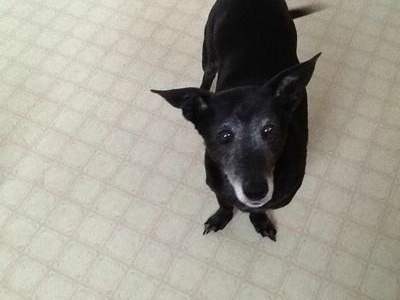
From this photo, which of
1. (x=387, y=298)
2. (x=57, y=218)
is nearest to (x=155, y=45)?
(x=57, y=218)

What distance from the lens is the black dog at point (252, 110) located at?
1559 millimetres

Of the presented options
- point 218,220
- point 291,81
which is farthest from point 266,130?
point 218,220

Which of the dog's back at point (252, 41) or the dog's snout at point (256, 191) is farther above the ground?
the dog's back at point (252, 41)

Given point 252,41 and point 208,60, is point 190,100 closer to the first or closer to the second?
point 252,41

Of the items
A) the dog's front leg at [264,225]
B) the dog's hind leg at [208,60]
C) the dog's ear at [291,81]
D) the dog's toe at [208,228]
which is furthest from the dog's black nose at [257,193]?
the dog's hind leg at [208,60]

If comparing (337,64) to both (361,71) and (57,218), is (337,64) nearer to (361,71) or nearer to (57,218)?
(361,71)

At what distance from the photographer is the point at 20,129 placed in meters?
2.53

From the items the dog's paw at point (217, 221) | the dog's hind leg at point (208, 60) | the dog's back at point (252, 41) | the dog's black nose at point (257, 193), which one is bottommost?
the dog's paw at point (217, 221)

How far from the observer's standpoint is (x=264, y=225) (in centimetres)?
210

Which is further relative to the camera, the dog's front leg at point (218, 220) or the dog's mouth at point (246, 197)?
the dog's front leg at point (218, 220)

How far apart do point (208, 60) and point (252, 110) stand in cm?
92

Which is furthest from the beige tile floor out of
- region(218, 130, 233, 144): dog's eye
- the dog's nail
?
region(218, 130, 233, 144): dog's eye

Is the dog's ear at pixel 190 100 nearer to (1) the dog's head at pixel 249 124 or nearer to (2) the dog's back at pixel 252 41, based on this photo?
(1) the dog's head at pixel 249 124

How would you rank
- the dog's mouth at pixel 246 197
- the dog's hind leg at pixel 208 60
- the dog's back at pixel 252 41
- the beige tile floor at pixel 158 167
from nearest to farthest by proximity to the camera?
the dog's mouth at pixel 246 197 < the dog's back at pixel 252 41 < the beige tile floor at pixel 158 167 < the dog's hind leg at pixel 208 60
